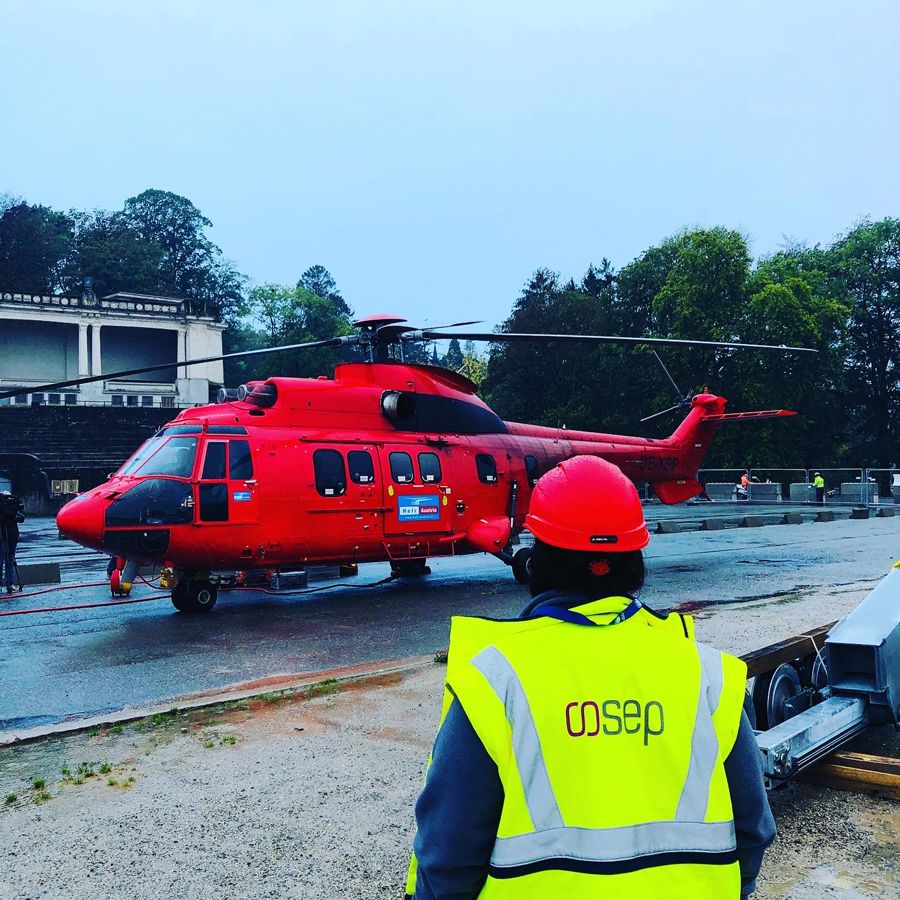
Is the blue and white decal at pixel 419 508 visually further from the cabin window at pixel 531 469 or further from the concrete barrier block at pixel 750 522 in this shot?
the concrete barrier block at pixel 750 522

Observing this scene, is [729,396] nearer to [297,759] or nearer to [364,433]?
[364,433]

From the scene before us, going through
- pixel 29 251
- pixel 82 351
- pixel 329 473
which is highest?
pixel 29 251

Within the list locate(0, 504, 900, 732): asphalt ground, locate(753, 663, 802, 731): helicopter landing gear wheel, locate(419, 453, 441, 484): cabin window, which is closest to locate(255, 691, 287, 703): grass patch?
locate(0, 504, 900, 732): asphalt ground

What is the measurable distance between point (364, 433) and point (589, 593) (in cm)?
1104

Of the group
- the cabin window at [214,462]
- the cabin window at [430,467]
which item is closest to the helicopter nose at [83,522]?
the cabin window at [214,462]

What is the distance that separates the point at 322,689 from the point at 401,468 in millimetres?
6246

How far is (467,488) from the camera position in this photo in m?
13.9

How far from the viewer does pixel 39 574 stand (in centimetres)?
1516

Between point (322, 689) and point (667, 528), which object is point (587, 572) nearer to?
point (322, 689)

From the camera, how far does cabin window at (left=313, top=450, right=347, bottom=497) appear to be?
1214cm

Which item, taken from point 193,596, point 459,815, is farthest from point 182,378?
point 459,815

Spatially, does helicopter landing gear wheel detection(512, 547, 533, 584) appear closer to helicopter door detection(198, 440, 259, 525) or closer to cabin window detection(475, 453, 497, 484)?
cabin window detection(475, 453, 497, 484)

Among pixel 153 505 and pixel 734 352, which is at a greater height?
pixel 734 352

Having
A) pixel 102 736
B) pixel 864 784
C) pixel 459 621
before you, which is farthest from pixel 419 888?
pixel 102 736
